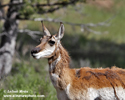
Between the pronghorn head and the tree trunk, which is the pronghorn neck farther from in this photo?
the tree trunk

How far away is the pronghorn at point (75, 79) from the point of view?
168 inches

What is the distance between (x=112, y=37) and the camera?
19.5m

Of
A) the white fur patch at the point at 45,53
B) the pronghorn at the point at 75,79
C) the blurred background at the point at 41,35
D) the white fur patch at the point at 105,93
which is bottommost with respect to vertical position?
the blurred background at the point at 41,35

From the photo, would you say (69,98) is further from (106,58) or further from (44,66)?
(106,58)

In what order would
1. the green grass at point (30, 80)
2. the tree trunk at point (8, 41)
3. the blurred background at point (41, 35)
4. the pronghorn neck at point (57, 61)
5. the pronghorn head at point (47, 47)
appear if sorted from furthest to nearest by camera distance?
the tree trunk at point (8, 41) → the blurred background at point (41, 35) → the green grass at point (30, 80) → the pronghorn neck at point (57, 61) → the pronghorn head at point (47, 47)

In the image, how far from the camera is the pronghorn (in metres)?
4.26

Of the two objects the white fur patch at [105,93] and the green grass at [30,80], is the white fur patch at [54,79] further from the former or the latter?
the green grass at [30,80]

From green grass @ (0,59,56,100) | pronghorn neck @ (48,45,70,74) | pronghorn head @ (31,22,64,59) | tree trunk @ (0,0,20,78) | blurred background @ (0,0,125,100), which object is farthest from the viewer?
tree trunk @ (0,0,20,78)

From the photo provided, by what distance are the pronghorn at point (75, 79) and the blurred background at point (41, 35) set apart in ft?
4.63

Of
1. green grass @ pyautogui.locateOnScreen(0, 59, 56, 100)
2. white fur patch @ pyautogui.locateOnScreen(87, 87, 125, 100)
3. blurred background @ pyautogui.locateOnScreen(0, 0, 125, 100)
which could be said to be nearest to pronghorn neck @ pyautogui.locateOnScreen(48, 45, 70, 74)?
white fur patch @ pyautogui.locateOnScreen(87, 87, 125, 100)

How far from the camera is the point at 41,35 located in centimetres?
1619

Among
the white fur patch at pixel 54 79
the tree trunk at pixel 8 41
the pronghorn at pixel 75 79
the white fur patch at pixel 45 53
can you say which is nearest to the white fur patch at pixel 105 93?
the pronghorn at pixel 75 79

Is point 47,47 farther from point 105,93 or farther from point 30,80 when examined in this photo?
point 30,80

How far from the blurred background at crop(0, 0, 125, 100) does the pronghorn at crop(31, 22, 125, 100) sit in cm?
141
